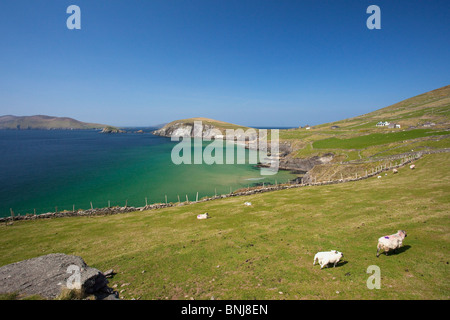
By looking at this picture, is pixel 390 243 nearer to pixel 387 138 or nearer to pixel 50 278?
pixel 50 278

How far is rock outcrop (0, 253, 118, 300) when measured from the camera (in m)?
9.71

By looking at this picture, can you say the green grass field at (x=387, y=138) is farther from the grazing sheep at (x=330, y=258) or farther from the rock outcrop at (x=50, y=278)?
the rock outcrop at (x=50, y=278)

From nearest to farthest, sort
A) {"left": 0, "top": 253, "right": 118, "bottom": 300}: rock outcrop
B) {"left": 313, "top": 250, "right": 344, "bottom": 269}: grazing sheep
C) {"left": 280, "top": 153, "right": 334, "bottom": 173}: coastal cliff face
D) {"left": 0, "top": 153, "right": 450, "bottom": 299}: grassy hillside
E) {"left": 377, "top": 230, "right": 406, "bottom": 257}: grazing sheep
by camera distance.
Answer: {"left": 0, "top": 253, "right": 118, "bottom": 300}: rock outcrop < {"left": 0, "top": 153, "right": 450, "bottom": 299}: grassy hillside < {"left": 313, "top": 250, "right": 344, "bottom": 269}: grazing sheep < {"left": 377, "top": 230, "right": 406, "bottom": 257}: grazing sheep < {"left": 280, "top": 153, "right": 334, "bottom": 173}: coastal cliff face

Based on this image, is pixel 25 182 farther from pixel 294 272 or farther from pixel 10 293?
pixel 294 272

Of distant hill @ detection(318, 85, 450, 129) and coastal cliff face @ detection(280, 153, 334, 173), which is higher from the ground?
distant hill @ detection(318, 85, 450, 129)

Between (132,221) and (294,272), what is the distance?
25726mm

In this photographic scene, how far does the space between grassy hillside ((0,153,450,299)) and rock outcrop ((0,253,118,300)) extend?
3417mm

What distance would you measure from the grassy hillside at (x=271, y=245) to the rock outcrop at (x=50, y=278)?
3417mm

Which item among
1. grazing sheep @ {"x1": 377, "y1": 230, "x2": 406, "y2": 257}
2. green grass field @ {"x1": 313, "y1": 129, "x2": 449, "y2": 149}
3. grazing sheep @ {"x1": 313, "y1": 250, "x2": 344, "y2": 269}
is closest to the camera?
grazing sheep @ {"x1": 313, "y1": 250, "x2": 344, "y2": 269}

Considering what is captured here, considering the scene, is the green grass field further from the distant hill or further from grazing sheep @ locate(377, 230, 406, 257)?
grazing sheep @ locate(377, 230, 406, 257)

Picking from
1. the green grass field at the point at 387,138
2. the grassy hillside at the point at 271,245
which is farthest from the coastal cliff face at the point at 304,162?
the grassy hillside at the point at 271,245

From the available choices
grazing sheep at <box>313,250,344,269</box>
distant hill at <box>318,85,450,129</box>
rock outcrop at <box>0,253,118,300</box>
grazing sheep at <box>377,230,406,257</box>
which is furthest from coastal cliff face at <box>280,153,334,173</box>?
rock outcrop at <box>0,253,118,300</box>

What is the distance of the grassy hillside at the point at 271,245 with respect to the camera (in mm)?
12023
